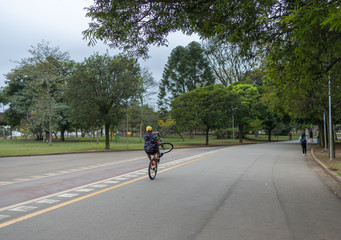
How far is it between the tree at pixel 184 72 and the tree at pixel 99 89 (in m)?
36.4

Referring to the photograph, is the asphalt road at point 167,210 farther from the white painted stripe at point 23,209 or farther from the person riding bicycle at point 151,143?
the person riding bicycle at point 151,143

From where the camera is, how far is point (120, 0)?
7012 millimetres

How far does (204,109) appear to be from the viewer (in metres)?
41.3

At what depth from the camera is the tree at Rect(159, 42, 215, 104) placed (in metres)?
63.6

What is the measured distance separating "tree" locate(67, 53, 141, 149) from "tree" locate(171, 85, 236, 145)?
46.3ft

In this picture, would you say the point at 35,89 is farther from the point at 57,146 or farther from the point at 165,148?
the point at 165,148

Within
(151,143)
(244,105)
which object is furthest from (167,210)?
(244,105)

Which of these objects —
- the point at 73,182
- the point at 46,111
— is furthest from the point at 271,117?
the point at 73,182

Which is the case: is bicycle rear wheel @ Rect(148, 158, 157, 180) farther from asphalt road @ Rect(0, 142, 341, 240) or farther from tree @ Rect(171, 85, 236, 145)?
tree @ Rect(171, 85, 236, 145)

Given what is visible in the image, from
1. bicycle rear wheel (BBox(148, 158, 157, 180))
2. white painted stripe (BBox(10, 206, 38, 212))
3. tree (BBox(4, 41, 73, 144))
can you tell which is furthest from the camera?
tree (BBox(4, 41, 73, 144))

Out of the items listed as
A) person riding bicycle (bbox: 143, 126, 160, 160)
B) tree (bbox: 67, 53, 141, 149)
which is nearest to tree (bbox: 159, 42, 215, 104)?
tree (bbox: 67, 53, 141, 149)

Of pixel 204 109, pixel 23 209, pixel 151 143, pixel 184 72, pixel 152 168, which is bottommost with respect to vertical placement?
pixel 23 209

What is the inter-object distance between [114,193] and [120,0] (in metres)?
4.64

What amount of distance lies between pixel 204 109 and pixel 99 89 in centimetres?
1771
